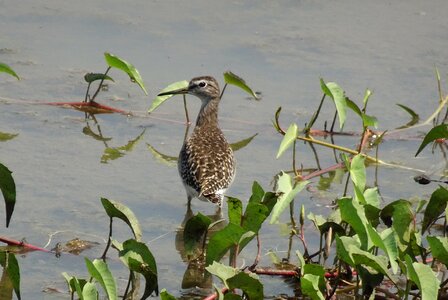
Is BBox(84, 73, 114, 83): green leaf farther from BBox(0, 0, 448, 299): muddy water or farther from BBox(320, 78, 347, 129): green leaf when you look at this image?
BBox(320, 78, 347, 129): green leaf

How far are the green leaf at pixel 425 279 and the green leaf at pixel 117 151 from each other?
4475 millimetres

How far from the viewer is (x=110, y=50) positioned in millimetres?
12008

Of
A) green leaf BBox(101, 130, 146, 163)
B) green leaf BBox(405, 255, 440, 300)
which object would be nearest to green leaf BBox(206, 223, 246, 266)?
green leaf BBox(405, 255, 440, 300)

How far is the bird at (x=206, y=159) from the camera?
919cm

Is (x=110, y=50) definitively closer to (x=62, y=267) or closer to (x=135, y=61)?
(x=135, y=61)

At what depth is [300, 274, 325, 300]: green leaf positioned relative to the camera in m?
6.30

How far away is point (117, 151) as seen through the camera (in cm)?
1011

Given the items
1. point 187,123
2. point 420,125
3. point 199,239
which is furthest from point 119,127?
point 199,239

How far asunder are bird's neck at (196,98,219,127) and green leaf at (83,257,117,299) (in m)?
4.38

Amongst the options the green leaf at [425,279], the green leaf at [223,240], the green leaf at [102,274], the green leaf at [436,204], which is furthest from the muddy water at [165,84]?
the green leaf at [425,279]

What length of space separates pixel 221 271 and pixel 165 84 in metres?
5.49

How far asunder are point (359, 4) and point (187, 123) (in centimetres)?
363

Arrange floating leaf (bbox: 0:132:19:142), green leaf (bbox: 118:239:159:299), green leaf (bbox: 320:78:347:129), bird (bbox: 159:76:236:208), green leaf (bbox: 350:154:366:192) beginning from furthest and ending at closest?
floating leaf (bbox: 0:132:19:142) < bird (bbox: 159:76:236:208) < green leaf (bbox: 320:78:347:129) < green leaf (bbox: 350:154:366:192) < green leaf (bbox: 118:239:159:299)

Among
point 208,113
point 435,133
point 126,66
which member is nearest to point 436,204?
point 435,133
